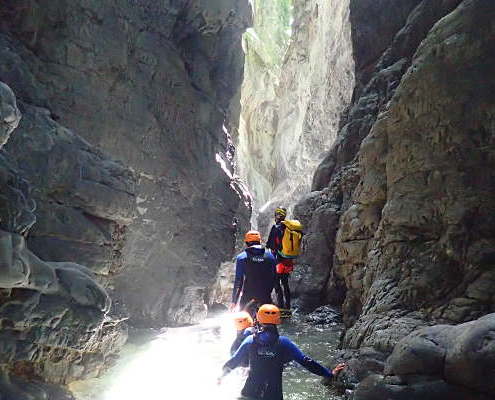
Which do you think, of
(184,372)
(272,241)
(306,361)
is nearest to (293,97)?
(272,241)

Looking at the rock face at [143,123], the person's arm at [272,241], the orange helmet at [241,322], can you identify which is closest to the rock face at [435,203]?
the orange helmet at [241,322]

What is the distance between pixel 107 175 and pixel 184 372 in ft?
12.1

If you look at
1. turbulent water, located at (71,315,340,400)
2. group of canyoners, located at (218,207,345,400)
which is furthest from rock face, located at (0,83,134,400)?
group of canyoners, located at (218,207,345,400)

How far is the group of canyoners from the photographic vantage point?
4.30 metres

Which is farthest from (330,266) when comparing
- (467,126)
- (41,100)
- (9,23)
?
(9,23)

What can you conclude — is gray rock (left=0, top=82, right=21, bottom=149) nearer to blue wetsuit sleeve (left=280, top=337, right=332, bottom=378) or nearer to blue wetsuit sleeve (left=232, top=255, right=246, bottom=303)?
blue wetsuit sleeve (left=280, top=337, right=332, bottom=378)

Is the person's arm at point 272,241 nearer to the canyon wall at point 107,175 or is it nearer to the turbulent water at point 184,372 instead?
the turbulent water at point 184,372

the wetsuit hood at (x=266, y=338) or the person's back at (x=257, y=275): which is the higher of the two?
the person's back at (x=257, y=275)

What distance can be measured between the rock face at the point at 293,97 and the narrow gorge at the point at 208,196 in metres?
15.5

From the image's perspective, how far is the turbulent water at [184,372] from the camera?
5.12m

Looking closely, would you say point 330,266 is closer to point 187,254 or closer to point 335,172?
point 335,172

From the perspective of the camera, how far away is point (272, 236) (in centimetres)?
874

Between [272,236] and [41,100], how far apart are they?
205 inches

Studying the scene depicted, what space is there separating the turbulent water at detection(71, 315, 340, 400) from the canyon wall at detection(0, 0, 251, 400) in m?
0.43
